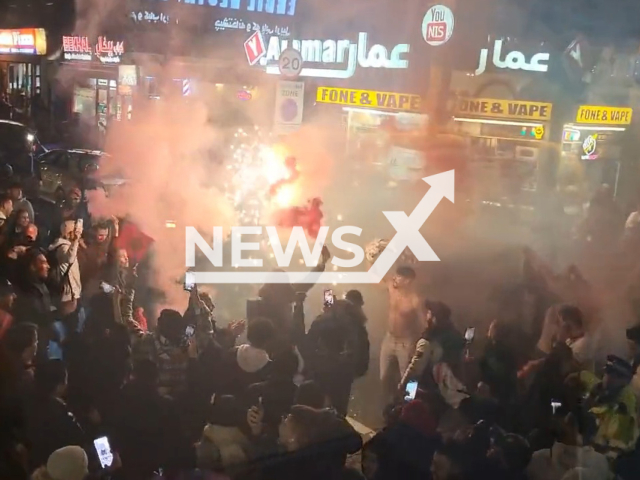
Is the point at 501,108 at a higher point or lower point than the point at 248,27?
lower

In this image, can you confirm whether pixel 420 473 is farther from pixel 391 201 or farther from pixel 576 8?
pixel 576 8

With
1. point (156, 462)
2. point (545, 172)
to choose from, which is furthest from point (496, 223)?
point (156, 462)

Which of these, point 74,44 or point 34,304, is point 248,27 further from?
point 34,304

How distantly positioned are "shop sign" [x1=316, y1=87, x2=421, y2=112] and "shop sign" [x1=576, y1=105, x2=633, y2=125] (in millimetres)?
473

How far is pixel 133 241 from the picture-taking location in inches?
70.4

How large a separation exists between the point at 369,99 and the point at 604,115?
68cm

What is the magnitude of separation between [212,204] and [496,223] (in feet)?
2.63

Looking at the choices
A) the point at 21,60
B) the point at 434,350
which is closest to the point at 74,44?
the point at 21,60

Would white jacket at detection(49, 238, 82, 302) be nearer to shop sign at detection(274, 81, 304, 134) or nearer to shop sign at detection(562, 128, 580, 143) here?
shop sign at detection(274, 81, 304, 134)

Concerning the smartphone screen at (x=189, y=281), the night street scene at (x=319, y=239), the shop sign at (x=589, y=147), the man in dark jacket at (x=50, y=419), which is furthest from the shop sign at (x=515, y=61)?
the man in dark jacket at (x=50, y=419)

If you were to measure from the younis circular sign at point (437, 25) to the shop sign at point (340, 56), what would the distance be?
7 centimetres

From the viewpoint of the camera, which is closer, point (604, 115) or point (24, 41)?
point (24, 41)

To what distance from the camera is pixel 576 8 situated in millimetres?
1896

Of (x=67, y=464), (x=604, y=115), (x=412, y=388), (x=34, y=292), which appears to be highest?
(x=604, y=115)
